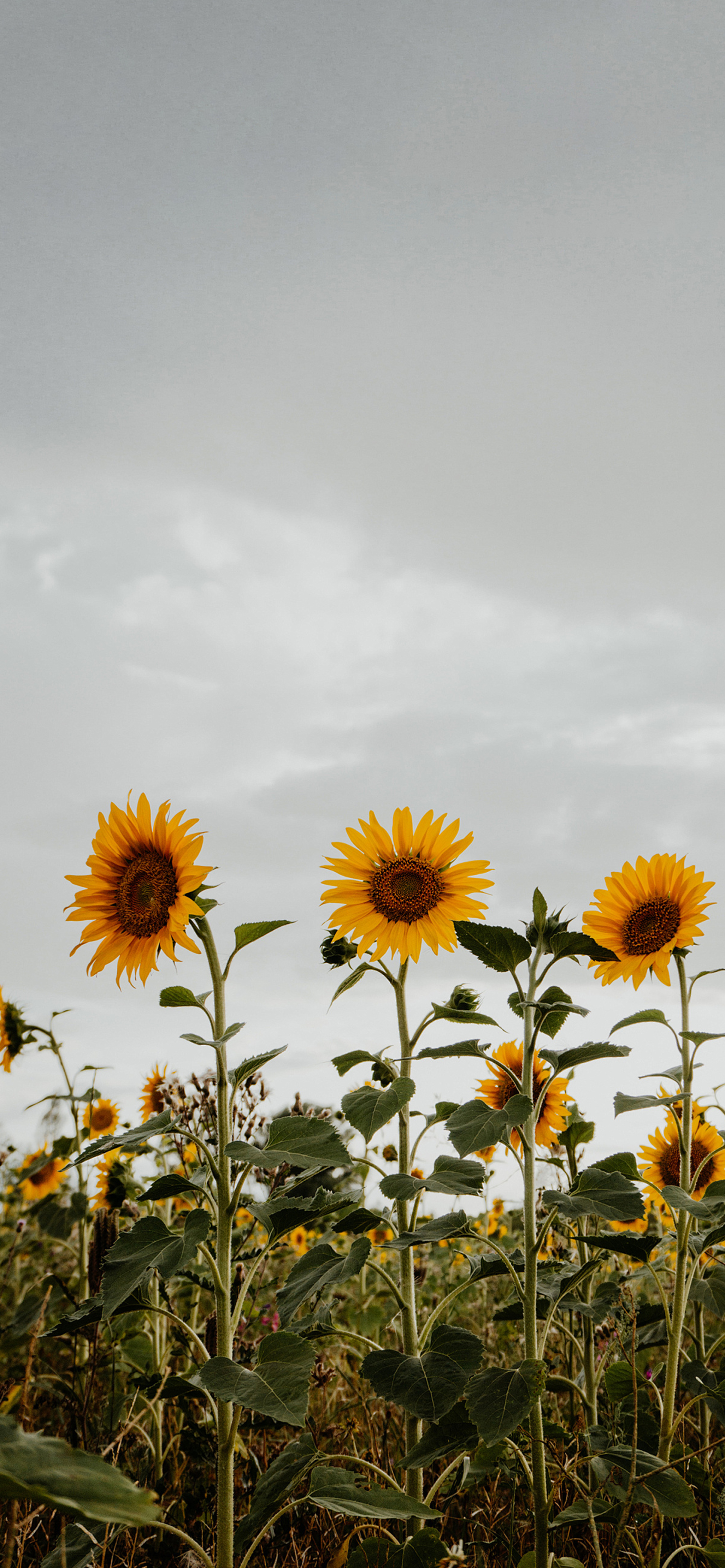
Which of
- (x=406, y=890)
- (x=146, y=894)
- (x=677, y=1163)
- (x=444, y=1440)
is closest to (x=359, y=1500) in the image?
(x=444, y=1440)

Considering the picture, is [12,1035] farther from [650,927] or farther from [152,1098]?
[650,927]

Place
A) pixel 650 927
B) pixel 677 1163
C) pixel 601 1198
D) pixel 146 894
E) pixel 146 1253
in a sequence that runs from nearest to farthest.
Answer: pixel 146 1253 < pixel 601 1198 < pixel 146 894 < pixel 650 927 < pixel 677 1163

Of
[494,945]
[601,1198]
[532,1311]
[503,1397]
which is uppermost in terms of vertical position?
[494,945]

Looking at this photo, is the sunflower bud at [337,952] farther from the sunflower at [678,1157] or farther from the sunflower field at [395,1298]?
the sunflower at [678,1157]

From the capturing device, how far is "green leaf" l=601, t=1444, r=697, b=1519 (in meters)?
2.07

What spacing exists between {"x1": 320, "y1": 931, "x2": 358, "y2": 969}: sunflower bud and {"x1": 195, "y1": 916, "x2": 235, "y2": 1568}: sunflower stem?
59 centimetres

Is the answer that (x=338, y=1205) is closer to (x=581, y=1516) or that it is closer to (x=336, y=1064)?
(x=336, y=1064)

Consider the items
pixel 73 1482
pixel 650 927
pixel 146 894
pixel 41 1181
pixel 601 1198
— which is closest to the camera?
pixel 73 1482

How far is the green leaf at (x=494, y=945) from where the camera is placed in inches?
88.4

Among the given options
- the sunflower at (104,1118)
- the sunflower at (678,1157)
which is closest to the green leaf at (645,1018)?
the sunflower at (678,1157)

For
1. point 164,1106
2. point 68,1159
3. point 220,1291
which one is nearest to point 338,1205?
point 220,1291

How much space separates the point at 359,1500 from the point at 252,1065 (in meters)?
0.81

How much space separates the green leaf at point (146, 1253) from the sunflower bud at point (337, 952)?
35.5 inches

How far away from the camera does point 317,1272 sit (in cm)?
218
